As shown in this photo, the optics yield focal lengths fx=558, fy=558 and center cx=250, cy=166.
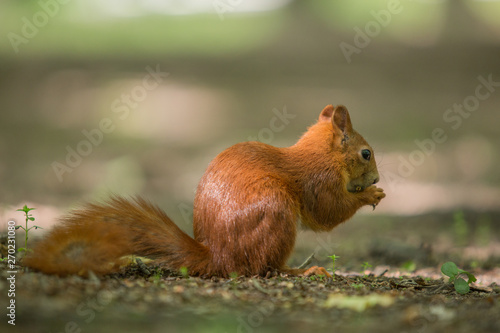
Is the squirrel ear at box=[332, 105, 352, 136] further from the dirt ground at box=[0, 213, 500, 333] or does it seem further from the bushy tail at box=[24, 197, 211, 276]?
the bushy tail at box=[24, 197, 211, 276]

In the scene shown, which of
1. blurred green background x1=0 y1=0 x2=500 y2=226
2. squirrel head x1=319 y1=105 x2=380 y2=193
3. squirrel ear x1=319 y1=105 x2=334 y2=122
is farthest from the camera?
blurred green background x1=0 y1=0 x2=500 y2=226

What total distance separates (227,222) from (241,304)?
2.89 ft

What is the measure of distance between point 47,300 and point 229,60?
1303 centimetres

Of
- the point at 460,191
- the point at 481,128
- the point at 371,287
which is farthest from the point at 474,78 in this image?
the point at 371,287

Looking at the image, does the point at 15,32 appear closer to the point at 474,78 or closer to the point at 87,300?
the point at 474,78

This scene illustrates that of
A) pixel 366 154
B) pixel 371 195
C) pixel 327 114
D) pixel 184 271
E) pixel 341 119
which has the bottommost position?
pixel 184 271

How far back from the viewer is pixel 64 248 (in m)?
3.19

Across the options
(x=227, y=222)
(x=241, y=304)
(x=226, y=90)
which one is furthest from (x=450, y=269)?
(x=226, y=90)

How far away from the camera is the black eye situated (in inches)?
181

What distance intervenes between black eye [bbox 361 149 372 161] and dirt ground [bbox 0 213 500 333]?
1.01 m

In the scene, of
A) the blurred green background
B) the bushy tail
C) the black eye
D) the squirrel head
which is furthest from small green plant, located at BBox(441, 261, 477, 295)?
the blurred green background

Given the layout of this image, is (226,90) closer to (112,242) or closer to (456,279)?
(456,279)

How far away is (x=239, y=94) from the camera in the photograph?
43.2 feet

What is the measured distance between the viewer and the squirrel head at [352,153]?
14.7 feet
